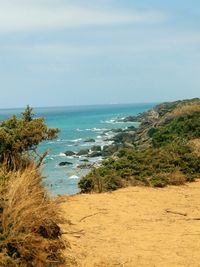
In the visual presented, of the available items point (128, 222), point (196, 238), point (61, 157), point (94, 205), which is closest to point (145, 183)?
point (94, 205)

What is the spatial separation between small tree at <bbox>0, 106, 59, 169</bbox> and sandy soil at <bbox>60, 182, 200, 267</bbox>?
1491 mm

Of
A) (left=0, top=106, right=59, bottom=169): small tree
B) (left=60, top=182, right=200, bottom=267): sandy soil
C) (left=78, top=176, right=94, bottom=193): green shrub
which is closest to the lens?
(left=60, top=182, right=200, bottom=267): sandy soil

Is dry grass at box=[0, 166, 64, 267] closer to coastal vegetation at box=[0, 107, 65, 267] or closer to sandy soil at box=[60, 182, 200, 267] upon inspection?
coastal vegetation at box=[0, 107, 65, 267]

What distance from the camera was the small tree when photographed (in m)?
11.3

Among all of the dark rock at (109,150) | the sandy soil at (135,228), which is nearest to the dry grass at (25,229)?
the sandy soil at (135,228)

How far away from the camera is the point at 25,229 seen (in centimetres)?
635

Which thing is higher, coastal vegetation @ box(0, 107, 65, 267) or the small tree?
the small tree

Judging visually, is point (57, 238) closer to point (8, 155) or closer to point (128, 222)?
point (128, 222)

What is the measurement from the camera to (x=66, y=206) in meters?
11.7

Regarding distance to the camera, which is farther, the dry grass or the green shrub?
the green shrub

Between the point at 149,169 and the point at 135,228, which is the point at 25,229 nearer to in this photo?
the point at 135,228

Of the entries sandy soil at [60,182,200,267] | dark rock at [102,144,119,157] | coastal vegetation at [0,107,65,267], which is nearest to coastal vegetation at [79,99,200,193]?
sandy soil at [60,182,200,267]

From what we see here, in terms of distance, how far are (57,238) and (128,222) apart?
3.26 m

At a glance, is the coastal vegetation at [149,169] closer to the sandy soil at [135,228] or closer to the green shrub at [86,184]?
the green shrub at [86,184]
